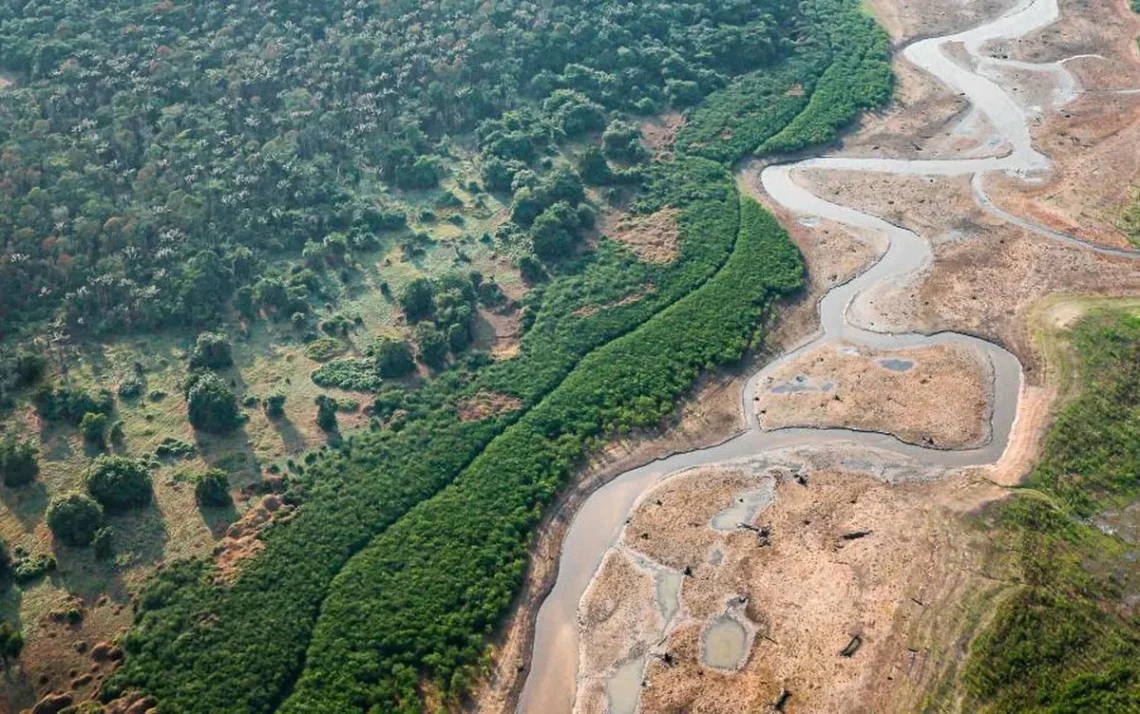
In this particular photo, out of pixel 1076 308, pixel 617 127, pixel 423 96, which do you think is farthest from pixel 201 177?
pixel 1076 308

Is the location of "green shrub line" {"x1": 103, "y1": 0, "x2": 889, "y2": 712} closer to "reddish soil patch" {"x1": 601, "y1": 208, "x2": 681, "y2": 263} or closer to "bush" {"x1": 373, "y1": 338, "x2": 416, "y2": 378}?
"reddish soil patch" {"x1": 601, "y1": 208, "x2": 681, "y2": 263}

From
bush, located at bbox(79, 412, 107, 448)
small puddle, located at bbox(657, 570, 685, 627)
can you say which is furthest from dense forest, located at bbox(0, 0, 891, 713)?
small puddle, located at bbox(657, 570, 685, 627)

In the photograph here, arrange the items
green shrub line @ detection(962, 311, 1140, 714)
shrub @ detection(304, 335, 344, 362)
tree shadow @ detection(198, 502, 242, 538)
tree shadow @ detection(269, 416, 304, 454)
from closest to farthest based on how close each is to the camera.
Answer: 1. green shrub line @ detection(962, 311, 1140, 714)
2. tree shadow @ detection(198, 502, 242, 538)
3. tree shadow @ detection(269, 416, 304, 454)
4. shrub @ detection(304, 335, 344, 362)

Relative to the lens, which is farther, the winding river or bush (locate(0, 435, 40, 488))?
bush (locate(0, 435, 40, 488))

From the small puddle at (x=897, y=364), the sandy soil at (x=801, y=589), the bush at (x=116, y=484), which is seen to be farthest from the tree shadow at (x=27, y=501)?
the small puddle at (x=897, y=364)

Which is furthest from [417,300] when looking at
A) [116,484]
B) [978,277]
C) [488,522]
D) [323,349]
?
[978,277]
